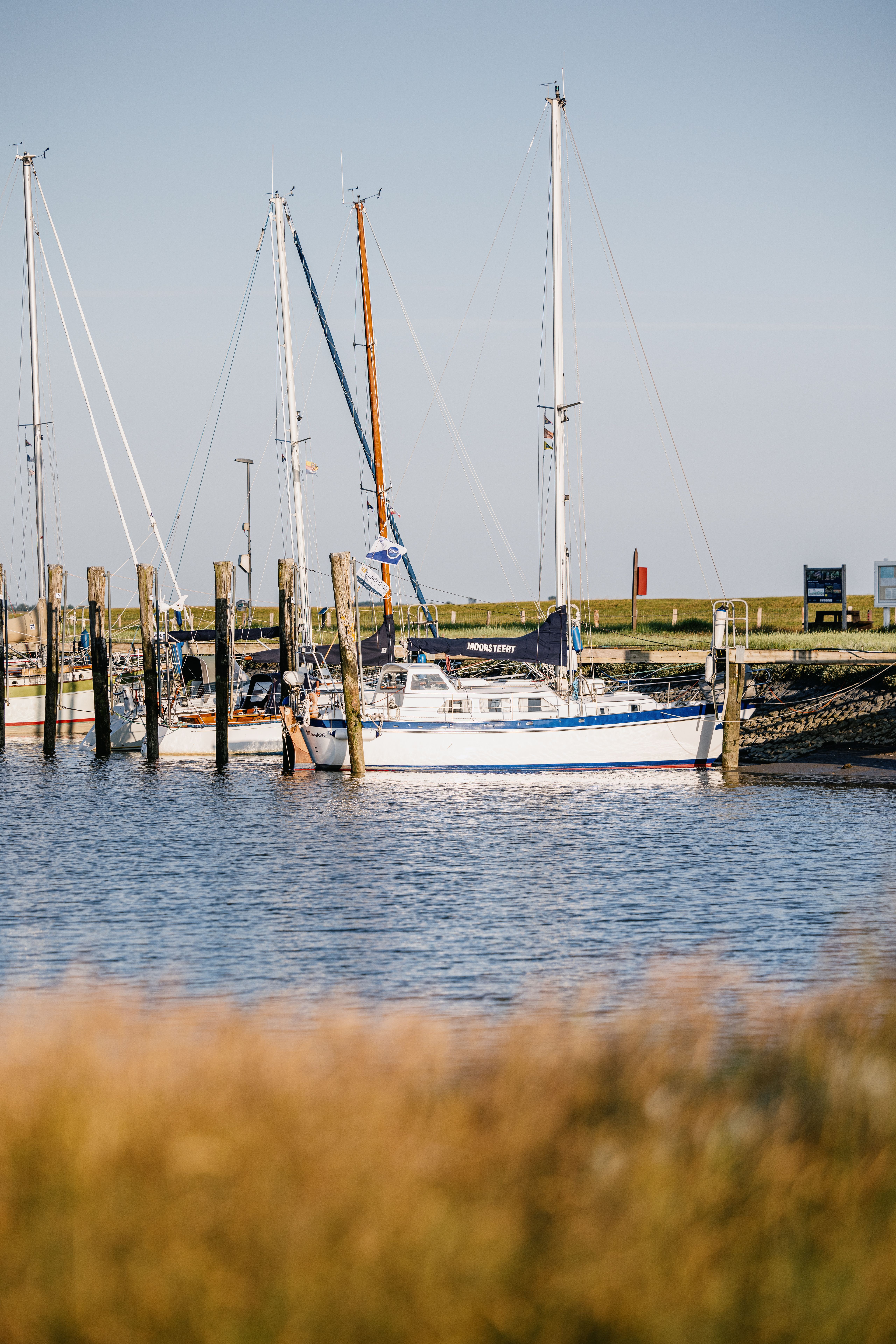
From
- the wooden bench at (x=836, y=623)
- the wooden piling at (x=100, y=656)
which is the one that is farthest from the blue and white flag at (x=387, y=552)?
the wooden bench at (x=836, y=623)

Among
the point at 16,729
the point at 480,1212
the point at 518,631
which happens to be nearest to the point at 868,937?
the point at 480,1212

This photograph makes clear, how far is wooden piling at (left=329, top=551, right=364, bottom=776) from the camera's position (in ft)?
94.1

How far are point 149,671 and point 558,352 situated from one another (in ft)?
47.3

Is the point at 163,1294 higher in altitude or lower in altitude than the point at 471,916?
higher

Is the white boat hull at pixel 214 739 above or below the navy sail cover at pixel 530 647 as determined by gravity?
below

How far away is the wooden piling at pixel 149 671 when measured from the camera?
33.8 m

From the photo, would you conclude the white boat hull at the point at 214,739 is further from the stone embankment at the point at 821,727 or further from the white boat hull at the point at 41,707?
the stone embankment at the point at 821,727

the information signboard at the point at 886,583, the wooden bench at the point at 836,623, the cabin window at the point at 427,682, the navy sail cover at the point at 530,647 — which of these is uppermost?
the information signboard at the point at 886,583

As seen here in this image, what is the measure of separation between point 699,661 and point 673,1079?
108 feet

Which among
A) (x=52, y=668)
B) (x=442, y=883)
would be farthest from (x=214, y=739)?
(x=442, y=883)

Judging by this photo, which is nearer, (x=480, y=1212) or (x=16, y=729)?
(x=480, y=1212)

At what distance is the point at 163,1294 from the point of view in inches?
166

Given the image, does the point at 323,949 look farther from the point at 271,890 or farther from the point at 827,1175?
the point at 827,1175

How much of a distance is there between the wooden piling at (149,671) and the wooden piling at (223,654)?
1811 mm
